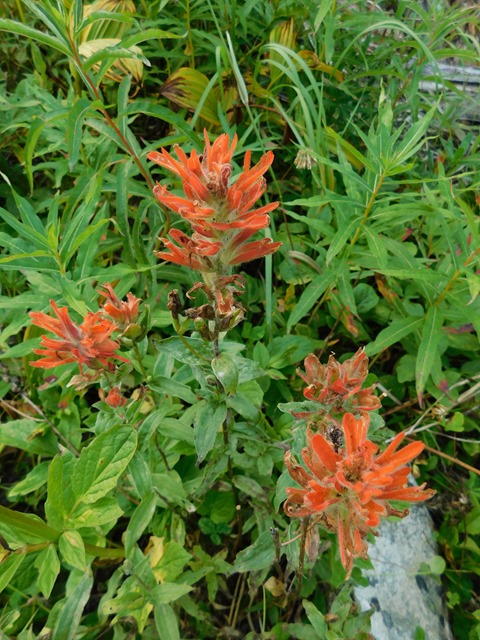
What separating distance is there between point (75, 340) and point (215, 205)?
415 mm

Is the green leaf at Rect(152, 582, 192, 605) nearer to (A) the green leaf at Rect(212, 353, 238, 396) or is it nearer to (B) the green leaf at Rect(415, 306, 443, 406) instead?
(A) the green leaf at Rect(212, 353, 238, 396)

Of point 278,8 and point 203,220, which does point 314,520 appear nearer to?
point 203,220

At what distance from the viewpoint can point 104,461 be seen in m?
1.05

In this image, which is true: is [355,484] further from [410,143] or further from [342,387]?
[410,143]

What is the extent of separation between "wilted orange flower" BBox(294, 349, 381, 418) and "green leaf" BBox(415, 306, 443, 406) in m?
0.53

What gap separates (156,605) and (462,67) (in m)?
3.02

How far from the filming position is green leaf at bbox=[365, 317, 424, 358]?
1.59 meters

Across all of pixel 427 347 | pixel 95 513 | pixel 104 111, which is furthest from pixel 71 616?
pixel 104 111

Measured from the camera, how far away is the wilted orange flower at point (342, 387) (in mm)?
1008

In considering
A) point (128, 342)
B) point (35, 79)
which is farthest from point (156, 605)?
point (35, 79)

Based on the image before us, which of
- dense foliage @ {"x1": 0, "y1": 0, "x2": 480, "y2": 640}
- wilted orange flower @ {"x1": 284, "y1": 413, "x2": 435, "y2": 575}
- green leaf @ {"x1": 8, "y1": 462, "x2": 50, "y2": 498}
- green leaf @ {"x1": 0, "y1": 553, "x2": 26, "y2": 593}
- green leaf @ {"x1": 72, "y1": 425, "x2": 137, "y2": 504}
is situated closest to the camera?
wilted orange flower @ {"x1": 284, "y1": 413, "x2": 435, "y2": 575}

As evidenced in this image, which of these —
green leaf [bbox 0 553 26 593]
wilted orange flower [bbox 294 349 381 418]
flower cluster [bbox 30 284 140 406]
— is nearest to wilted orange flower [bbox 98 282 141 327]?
flower cluster [bbox 30 284 140 406]

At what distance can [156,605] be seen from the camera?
4.12 feet

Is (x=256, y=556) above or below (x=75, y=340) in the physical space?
below
